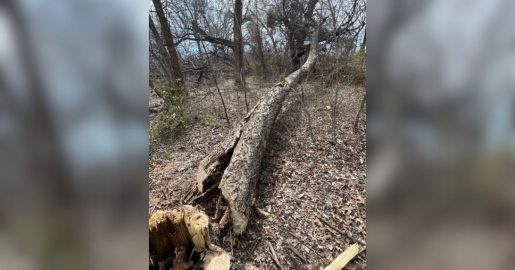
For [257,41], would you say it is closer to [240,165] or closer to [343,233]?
[240,165]

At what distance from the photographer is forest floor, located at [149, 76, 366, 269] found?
171 centimetres

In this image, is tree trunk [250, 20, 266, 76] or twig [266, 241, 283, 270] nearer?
twig [266, 241, 283, 270]

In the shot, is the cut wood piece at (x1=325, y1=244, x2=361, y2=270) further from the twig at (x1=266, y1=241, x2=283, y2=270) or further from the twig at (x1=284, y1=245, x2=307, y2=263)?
the twig at (x1=266, y1=241, x2=283, y2=270)

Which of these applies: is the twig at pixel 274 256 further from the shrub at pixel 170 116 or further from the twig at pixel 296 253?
the shrub at pixel 170 116
